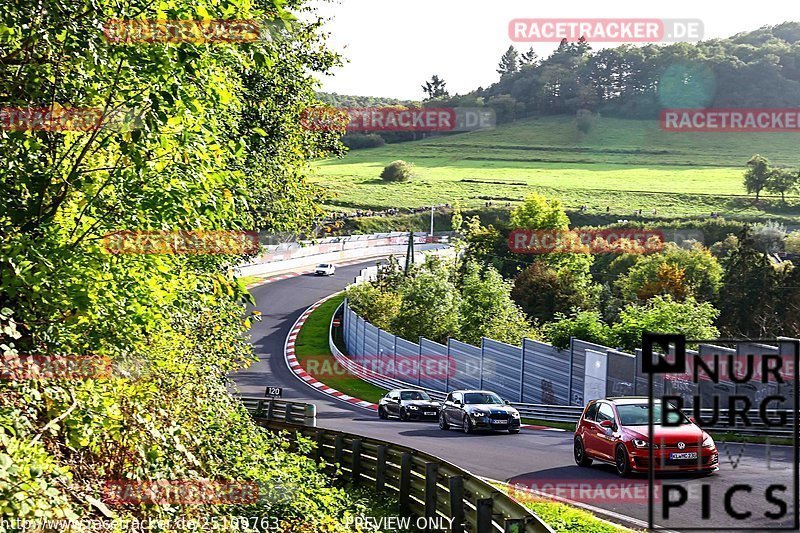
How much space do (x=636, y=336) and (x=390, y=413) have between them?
10441 mm

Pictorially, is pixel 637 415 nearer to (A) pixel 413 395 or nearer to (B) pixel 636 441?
(B) pixel 636 441

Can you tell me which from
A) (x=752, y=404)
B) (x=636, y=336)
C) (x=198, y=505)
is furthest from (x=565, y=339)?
(x=198, y=505)

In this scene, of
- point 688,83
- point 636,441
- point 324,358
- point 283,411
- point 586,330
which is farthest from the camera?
point 688,83

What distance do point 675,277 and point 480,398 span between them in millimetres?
33675

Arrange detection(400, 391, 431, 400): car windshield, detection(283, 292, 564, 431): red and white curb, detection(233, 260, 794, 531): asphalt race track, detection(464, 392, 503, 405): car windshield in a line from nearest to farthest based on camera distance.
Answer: detection(233, 260, 794, 531): asphalt race track, detection(464, 392, 503, 405): car windshield, detection(400, 391, 431, 400): car windshield, detection(283, 292, 564, 431): red and white curb

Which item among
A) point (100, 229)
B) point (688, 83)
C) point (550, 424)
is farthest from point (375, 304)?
point (688, 83)

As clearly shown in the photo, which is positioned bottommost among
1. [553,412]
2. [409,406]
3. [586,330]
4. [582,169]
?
[409,406]

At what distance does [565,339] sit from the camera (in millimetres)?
35156

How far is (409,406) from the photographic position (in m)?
35.6

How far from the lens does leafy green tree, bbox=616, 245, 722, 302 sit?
59656 millimetres

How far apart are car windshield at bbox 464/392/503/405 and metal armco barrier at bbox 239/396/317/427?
5498mm

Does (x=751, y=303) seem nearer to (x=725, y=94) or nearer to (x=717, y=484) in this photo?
(x=717, y=484)

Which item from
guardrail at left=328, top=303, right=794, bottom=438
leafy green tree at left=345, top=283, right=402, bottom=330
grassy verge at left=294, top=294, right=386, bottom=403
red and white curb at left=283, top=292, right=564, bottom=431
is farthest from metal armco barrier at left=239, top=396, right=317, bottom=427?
leafy green tree at left=345, top=283, right=402, bottom=330

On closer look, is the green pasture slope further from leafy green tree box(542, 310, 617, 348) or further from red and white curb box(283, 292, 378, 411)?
leafy green tree box(542, 310, 617, 348)
